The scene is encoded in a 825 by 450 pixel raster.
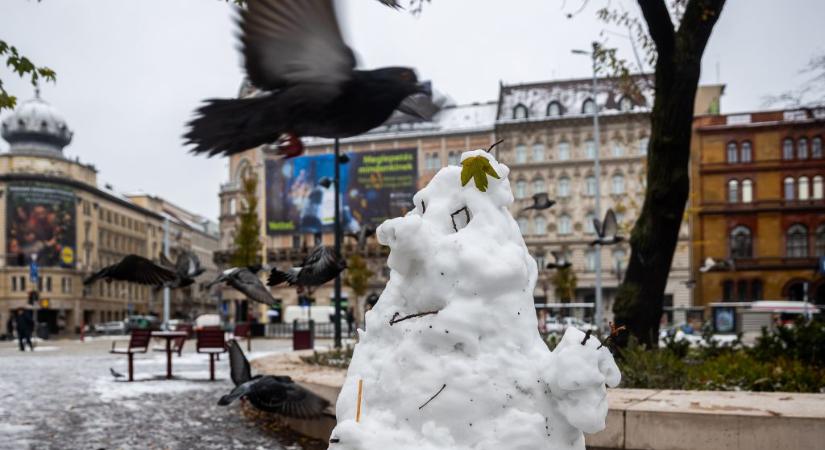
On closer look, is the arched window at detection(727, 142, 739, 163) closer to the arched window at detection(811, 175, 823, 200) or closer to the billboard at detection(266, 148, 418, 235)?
the arched window at detection(811, 175, 823, 200)

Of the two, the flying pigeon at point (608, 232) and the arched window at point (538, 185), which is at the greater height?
the arched window at point (538, 185)

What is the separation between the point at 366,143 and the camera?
5488 cm

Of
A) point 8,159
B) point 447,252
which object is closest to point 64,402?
point 447,252

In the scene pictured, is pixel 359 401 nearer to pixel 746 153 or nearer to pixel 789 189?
pixel 746 153

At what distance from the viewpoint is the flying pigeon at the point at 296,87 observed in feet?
9.86

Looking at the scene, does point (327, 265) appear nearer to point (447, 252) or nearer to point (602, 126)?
point (447, 252)

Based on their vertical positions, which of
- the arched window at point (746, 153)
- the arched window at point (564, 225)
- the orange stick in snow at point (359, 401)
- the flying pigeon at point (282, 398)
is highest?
the arched window at point (746, 153)

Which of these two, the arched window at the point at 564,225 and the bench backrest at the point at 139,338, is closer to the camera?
the bench backrest at the point at 139,338

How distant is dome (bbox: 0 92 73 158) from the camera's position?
6419 cm

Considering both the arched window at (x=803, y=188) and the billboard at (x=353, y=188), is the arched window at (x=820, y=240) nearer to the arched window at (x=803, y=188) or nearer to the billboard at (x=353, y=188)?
the arched window at (x=803, y=188)

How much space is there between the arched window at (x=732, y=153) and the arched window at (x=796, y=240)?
18.7 ft

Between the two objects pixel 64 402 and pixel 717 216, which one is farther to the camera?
pixel 717 216

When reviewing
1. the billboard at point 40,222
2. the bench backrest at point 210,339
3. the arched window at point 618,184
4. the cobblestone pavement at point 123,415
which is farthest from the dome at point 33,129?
the bench backrest at point 210,339

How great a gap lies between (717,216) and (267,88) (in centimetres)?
4820
